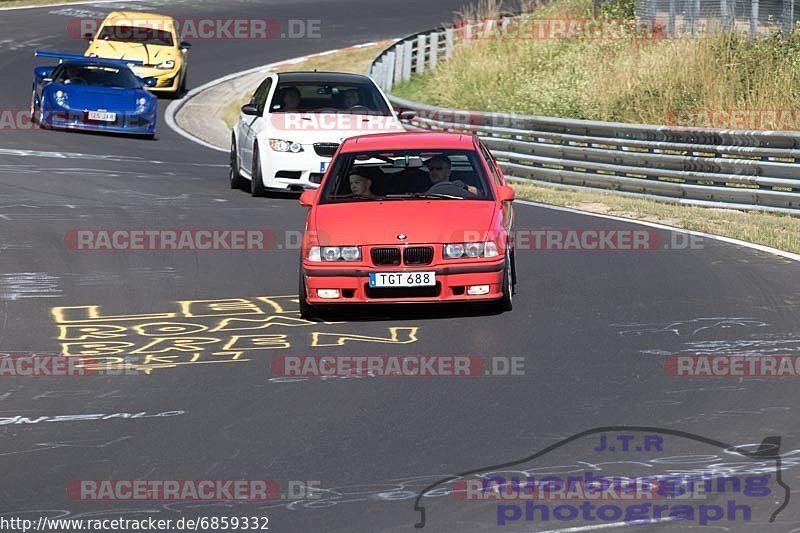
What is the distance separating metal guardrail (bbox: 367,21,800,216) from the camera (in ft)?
60.2

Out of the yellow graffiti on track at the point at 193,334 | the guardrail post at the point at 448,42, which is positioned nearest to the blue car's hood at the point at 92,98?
the guardrail post at the point at 448,42

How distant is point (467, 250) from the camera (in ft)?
37.3

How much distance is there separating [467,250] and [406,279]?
0.51 m

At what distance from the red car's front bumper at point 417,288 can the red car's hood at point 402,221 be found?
0.21m

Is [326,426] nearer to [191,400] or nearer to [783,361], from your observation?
[191,400]

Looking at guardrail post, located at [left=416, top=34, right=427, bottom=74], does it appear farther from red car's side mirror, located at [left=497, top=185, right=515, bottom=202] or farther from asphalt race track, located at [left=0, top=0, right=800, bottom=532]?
red car's side mirror, located at [left=497, top=185, right=515, bottom=202]

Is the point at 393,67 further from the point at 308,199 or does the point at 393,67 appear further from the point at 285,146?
the point at 308,199

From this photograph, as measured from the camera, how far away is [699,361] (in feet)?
31.7

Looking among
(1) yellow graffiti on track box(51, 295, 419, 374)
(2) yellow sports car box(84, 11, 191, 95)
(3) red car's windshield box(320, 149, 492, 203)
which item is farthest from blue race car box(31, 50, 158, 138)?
(1) yellow graffiti on track box(51, 295, 419, 374)

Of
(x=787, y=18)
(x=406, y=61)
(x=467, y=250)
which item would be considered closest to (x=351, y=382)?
(x=467, y=250)

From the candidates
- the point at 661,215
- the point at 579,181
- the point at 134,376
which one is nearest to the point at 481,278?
the point at 134,376

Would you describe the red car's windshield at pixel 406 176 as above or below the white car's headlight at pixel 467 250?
above

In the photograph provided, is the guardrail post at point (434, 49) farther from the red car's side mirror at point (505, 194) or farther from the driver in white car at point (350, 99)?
the red car's side mirror at point (505, 194)

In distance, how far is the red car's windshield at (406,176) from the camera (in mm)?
12250
